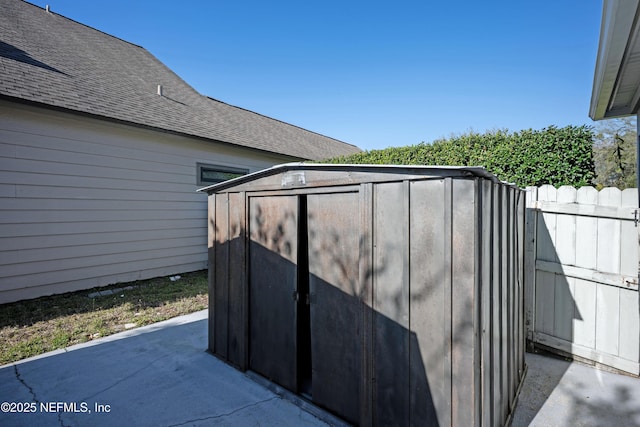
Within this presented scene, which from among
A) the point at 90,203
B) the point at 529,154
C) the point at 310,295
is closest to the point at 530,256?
the point at 529,154

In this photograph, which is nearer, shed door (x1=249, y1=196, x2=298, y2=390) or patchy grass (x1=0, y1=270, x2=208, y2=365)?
shed door (x1=249, y1=196, x2=298, y2=390)

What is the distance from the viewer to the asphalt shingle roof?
5855 millimetres

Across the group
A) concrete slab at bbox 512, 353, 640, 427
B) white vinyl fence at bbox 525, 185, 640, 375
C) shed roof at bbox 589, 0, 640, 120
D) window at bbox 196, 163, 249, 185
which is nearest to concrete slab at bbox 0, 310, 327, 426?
concrete slab at bbox 512, 353, 640, 427

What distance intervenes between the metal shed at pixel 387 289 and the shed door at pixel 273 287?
15 millimetres

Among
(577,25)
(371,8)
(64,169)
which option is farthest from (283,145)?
(577,25)

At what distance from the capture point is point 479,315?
1785 millimetres

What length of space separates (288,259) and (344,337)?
895 mm

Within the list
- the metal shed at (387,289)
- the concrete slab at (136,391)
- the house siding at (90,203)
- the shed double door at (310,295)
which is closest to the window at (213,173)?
the house siding at (90,203)

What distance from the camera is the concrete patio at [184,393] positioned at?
2.54 meters

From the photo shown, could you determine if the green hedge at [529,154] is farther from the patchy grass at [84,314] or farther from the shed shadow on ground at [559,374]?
the patchy grass at [84,314]

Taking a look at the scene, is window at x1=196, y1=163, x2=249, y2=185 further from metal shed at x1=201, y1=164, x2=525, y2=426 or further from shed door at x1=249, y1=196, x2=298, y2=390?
shed door at x1=249, y1=196, x2=298, y2=390

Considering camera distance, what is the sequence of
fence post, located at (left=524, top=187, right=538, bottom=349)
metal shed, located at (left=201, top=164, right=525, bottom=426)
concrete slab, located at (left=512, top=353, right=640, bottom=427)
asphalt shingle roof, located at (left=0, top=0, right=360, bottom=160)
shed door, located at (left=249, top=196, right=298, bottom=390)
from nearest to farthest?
metal shed, located at (left=201, top=164, right=525, bottom=426) < concrete slab, located at (left=512, top=353, right=640, bottom=427) < shed door, located at (left=249, top=196, right=298, bottom=390) < fence post, located at (left=524, top=187, right=538, bottom=349) < asphalt shingle roof, located at (left=0, top=0, right=360, bottom=160)

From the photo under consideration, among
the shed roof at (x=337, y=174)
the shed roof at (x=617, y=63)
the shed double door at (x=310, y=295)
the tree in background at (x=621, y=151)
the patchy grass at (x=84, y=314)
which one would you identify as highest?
the tree in background at (x=621, y=151)

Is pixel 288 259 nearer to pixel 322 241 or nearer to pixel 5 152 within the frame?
pixel 322 241
